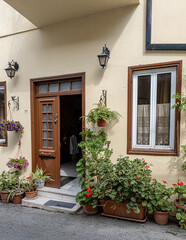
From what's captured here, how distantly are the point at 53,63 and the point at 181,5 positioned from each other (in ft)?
9.48

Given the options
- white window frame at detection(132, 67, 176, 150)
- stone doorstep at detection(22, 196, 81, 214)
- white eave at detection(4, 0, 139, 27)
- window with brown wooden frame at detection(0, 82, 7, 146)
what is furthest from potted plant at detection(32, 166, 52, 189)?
white eave at detection(4, 0, 139, 27)

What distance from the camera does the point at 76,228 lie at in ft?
9.45

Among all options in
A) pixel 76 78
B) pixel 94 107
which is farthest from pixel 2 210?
pixel 76 78

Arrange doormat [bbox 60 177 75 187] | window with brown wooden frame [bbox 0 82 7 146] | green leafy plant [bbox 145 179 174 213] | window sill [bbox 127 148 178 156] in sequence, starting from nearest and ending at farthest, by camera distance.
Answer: green leafy plant [bbox 145 179 174 213]
window sill [bbox 127 148 178 156]
doormat [bbox 60 177 75 187]
window with brown wooden frame [bbox 0 82 7 146]

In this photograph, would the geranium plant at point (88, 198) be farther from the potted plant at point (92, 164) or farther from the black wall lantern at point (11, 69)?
the black wall lantern at point (11, 69)

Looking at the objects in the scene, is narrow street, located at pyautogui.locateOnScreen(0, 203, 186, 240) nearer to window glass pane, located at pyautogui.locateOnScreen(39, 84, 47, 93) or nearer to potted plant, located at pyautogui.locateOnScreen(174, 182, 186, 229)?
potted plant, located at pyautogui.locateOnScreen(174, 182, 186, 229)

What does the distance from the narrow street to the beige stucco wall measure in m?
0.90

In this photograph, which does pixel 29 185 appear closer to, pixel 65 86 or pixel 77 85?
pixel 65 86

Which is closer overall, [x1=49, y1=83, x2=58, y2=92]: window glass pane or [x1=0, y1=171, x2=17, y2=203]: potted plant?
[x1=0, y1=171, x2=17, y2=203]: potted plant

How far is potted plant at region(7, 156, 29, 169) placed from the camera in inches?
166

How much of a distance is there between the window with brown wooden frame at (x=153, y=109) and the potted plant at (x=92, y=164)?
1.80ft

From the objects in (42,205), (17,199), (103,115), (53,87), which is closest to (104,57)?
(103,115)

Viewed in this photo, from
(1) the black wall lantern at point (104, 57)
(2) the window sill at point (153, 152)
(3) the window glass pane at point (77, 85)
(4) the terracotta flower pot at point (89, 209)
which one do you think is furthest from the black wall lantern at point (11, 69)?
(4) the terracotta flower pot at point (89, 209)

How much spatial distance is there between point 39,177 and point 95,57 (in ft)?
10.4
